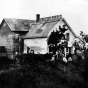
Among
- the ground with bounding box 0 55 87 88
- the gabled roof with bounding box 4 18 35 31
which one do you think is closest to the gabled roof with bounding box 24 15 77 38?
the gabled roof with bounding box 4 18 35 31

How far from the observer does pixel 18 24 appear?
1463 inches

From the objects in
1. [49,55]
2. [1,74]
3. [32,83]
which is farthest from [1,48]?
[32,83]

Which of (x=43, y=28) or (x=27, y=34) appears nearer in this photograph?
(x=43, y=28)

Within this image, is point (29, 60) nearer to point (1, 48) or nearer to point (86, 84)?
point (86, 84)

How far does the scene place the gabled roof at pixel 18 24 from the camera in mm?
35981

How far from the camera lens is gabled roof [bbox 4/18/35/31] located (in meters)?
36.0

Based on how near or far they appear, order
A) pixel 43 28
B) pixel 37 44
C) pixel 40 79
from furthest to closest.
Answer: pixel 43 28 → pixel 37 44 → pixel 40 79

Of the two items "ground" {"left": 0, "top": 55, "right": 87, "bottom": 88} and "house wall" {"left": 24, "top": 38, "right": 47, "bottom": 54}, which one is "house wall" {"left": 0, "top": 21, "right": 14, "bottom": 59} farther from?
"ground" {"left": 0, "top": 55, "right": 87, "bottom": 88}

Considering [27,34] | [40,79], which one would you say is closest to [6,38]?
[27,34]

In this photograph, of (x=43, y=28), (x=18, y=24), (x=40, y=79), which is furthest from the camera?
(x=18, y=24)

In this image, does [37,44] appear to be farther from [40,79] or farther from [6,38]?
[40,79]

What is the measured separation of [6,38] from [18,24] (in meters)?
3.25

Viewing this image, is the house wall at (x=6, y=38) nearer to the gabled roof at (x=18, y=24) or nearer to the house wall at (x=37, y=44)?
the gabled roof at (x=18, y=24)

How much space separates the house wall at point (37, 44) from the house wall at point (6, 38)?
2573 millimetres
